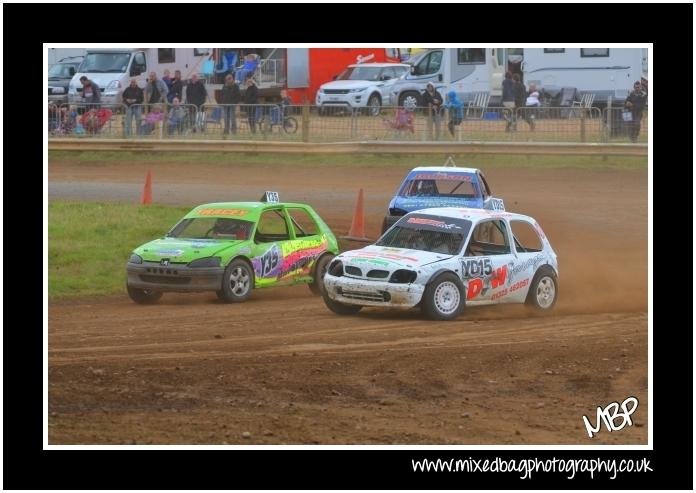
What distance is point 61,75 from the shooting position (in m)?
37.9

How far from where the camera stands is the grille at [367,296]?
1445cm

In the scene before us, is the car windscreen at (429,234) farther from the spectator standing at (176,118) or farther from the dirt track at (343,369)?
A: the spectator standing at (176,118)

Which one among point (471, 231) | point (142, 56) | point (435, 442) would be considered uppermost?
point (142, 56)

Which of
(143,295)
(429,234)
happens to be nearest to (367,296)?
(429,234)

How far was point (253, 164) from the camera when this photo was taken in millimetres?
31297

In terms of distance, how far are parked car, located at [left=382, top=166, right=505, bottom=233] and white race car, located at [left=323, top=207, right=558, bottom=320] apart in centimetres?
403

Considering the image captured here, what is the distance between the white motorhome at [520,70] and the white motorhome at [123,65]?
6826 mm

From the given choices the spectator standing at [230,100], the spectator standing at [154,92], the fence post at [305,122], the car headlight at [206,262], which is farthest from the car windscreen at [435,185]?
the spectator standing at [154,92]

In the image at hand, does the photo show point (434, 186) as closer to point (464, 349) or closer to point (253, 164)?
point (464, 349)

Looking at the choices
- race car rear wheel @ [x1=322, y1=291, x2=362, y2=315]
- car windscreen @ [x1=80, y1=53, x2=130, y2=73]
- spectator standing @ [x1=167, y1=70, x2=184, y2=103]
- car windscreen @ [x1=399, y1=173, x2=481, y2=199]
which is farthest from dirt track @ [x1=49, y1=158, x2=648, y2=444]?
car windscreen @ [x1=80, y1=53, x2=130, y2=73]

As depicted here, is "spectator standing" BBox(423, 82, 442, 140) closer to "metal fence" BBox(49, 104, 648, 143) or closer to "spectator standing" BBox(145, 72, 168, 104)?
"metal fence" BBox(49, 104, 648, 143)

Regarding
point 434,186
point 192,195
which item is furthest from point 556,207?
point 192,195

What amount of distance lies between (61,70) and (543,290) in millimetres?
25713

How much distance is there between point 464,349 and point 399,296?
1.60 metres
